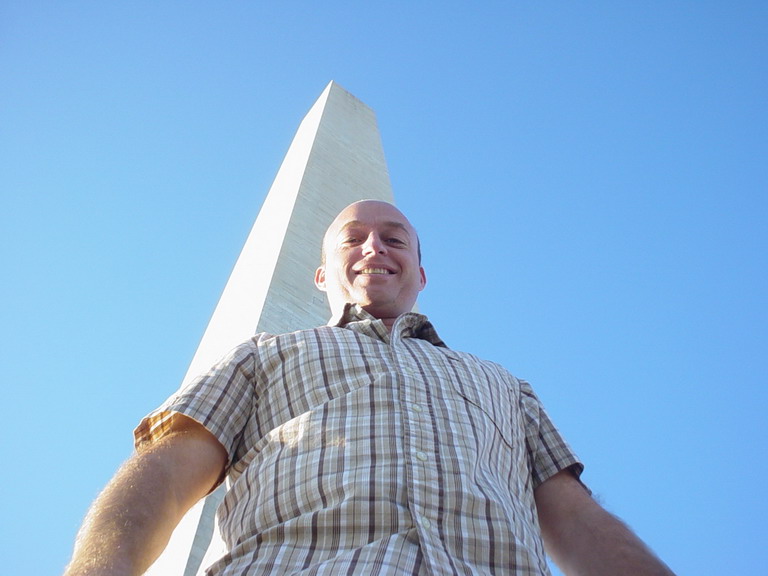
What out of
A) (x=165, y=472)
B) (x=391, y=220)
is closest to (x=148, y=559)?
(x=165, y=472)

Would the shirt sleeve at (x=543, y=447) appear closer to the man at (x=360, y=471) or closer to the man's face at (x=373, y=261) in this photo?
the man at (x=360, y=471)

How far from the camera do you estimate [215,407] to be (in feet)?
5.85

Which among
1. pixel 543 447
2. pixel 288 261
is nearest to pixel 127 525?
pixel 543 447

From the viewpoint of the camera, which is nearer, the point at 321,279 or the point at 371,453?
the point at 371,453

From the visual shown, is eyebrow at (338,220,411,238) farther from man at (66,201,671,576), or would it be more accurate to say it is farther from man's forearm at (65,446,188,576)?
man's forearm at (65,446,188,576)

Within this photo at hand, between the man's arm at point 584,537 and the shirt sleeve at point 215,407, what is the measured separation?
774 mm

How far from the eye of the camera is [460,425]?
174 cm

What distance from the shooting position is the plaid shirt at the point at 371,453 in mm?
1429

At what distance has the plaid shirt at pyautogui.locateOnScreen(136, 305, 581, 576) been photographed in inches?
56.2

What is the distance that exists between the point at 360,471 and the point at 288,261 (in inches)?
123

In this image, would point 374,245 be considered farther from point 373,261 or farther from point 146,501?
point 146,501

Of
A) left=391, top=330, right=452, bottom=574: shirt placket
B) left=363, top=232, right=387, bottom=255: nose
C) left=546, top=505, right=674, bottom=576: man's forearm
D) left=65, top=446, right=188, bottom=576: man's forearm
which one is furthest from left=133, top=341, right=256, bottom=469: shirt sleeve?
left=546, top=505, right=674, bottom=576: man's forearm

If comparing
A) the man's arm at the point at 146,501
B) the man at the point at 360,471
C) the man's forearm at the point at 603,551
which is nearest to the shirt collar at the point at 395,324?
the man at the point at 360,471

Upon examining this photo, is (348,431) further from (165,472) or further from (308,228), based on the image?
(308,228)
